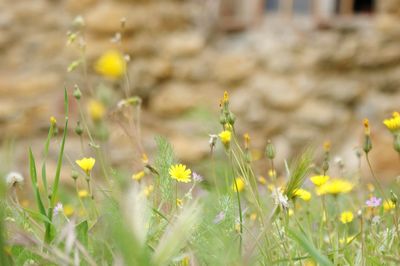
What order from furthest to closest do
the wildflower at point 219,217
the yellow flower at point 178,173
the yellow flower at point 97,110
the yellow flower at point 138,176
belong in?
A: the yellow flower at point 138,176, the yellow flower at point 178,173, the wildflower at point 219,217, the yellow flower at point 97,110

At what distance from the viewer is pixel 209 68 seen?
3.49 meters

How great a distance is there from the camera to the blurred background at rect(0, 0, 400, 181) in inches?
132

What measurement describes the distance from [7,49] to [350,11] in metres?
1.72

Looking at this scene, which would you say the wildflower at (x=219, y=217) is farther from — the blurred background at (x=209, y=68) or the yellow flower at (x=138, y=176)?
the blurred background at (x=209, y=68)

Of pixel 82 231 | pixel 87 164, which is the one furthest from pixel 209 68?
pixel 82 231

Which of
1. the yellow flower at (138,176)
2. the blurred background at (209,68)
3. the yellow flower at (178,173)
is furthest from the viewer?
the blurred background at (209,68)

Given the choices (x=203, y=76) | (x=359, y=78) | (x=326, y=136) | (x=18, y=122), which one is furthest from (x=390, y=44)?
(x=18, y=122)

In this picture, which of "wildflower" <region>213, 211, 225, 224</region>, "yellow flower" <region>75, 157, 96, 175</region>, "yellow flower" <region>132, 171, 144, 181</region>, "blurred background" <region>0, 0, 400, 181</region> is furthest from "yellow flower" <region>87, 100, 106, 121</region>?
"blurred background" <region>0, 0, 400, 181</region>

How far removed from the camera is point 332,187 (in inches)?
38.7

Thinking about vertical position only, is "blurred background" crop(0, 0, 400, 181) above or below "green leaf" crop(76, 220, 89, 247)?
below

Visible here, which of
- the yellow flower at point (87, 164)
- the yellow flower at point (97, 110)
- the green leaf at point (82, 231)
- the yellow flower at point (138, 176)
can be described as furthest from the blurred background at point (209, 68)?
the yellow flower at point (97, 110)

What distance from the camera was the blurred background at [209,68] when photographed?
335 cm

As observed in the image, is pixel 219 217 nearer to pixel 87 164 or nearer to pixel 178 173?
pixel 178 173

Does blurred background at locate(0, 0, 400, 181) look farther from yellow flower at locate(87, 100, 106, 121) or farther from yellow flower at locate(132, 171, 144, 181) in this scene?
yellow flower at locate(87, 100, 106, 121)
